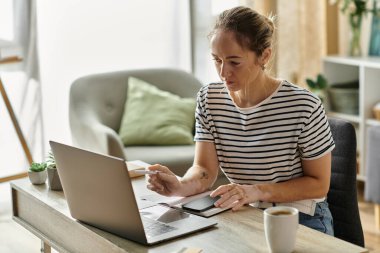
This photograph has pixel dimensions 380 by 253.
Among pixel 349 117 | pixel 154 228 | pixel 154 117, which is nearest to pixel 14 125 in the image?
pixel 154 117

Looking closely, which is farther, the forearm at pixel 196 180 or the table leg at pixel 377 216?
the table leg at pixel 377 216

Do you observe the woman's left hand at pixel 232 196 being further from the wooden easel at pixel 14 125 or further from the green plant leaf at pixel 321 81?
the green plant leaf at pixel 321 81

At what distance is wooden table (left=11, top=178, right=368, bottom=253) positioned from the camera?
1.78m

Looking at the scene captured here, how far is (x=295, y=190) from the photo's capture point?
218 centimetres

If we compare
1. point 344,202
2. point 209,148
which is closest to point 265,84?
point 209,148

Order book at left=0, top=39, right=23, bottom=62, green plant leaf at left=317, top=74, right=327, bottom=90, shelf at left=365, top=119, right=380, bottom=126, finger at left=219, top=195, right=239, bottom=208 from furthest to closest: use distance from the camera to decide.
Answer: green plant leaf at left=317, top=74, right=327, bottom=90 → shelf at left=365, top=119, right=380, bottom=126 → book at left=0, top=39, right=23, bottom=62 → finger at left=219, top=195, right=239, bottom=208

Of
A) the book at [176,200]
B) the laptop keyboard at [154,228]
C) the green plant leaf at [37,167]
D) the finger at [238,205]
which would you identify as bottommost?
the laptop keyboard at [154,228]

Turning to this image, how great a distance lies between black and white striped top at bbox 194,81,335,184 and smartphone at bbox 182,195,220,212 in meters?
0.22

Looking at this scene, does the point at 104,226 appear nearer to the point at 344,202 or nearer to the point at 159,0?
the point at 344,202

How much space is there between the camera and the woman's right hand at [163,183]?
7.11ft

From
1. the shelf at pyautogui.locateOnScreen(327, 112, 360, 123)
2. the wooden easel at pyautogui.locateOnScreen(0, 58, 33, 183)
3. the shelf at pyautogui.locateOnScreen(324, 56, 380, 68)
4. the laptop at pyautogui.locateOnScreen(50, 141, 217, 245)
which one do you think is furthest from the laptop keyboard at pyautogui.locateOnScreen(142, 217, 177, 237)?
the shelf at pyautogui.locateOnScreen(327, 112, 360, 123)

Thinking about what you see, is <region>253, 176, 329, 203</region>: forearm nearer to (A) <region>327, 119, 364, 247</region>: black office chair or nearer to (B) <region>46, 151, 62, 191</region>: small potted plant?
(A) <region>327, 119, 364, 247</region>: black office chair

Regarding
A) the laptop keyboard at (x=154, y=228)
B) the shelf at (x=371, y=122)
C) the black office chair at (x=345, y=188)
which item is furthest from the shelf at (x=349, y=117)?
the laptop keyboard at (x=154, y=228)

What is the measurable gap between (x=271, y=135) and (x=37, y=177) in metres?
0.74
